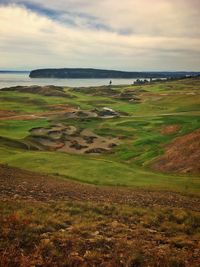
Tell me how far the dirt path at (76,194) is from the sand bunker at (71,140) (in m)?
36.7

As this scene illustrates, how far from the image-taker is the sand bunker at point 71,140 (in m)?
63.5

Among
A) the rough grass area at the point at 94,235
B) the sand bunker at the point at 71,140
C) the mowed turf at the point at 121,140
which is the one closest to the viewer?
the rough grass area at the point at 94,235

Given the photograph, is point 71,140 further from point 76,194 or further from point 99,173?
point 76,194

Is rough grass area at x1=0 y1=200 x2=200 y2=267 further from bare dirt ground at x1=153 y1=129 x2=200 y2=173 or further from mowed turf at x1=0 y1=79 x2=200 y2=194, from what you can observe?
bare dirt ground at x1=153 y1=129 x2=200 y2=173

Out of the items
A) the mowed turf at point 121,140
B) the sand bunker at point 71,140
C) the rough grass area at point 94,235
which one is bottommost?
the sand bunker at point 71,140

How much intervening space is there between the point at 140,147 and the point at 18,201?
1722 inches

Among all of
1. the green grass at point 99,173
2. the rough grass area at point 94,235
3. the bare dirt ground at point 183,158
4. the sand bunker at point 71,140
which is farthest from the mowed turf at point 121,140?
the rough grass area at point 94,235

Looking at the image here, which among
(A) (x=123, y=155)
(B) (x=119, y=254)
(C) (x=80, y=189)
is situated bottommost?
(A) (x=123, y=155)

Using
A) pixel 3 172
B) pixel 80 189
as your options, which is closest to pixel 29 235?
pixel 80 189

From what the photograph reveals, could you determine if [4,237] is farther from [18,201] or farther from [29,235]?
[18,201]

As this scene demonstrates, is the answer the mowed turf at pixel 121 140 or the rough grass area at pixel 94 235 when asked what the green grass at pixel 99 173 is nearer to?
the mowed turf at pixel 121 140

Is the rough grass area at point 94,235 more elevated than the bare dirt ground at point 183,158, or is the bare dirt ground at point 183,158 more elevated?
the rough grass area at point 94,235

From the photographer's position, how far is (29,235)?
1194 cm

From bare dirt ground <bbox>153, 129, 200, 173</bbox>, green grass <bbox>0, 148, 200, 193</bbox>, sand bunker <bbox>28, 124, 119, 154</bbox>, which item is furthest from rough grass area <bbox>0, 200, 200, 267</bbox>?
sand bunker <bbox>28, 124, 119, 154</bbox>
